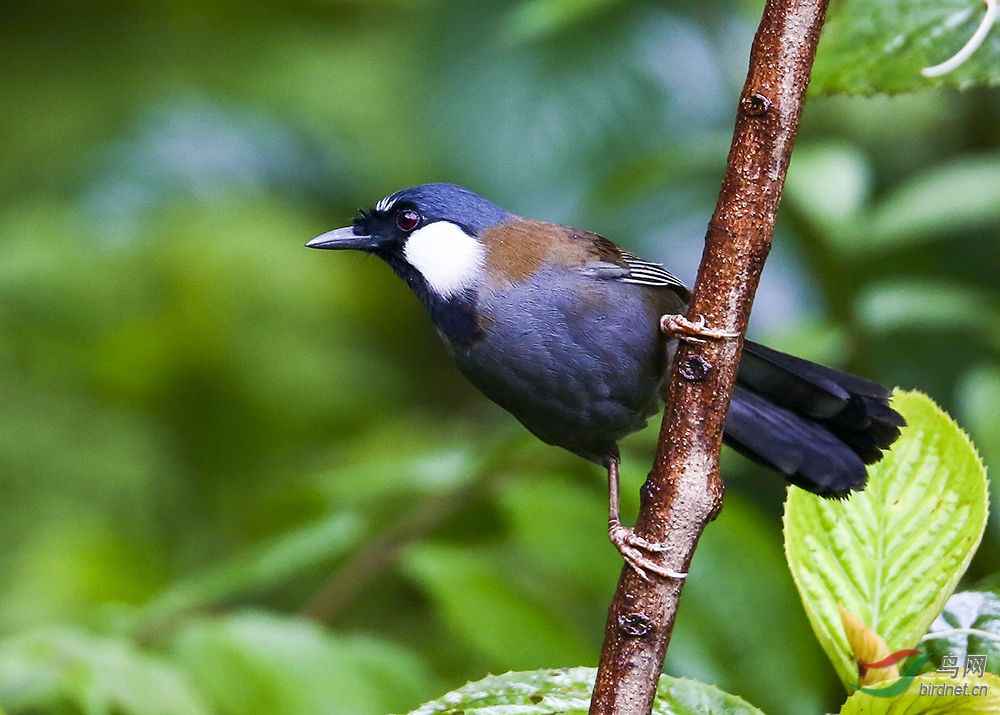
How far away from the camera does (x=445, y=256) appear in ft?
7.54

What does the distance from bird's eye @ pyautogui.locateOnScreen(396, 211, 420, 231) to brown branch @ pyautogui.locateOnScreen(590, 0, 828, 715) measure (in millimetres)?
1093

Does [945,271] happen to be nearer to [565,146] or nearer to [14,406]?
[565,146]

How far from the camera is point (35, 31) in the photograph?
6.21 metres

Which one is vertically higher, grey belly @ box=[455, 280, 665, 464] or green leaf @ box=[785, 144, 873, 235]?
green leaf @ box=[785, 144, 873, 235]

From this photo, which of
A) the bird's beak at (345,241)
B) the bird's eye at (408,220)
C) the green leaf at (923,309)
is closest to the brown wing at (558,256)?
the bird's eye at (408,220)

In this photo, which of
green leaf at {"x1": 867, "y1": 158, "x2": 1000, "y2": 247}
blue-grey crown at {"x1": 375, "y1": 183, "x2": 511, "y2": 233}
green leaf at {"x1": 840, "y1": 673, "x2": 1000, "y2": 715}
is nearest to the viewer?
green leaf at {"x1": 840, "y1": 673, "x2": 1000, "y2": 715}

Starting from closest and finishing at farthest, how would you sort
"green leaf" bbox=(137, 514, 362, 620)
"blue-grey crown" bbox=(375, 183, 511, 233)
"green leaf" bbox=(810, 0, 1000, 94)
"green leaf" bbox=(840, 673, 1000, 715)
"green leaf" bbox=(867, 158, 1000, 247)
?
"green leaf" bbox=(840, 673, 1000, 715) < "green leaf" bbox=(810, 0, 1000, 94) < "blue-grey crown" bbox=(375, 183, 511, 233) < "green leaf" bbox=(137, 514, 362, 620) < "green leaf" bbox=(867, 158, 1000, 247)

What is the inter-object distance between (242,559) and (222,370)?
2730 millimetres

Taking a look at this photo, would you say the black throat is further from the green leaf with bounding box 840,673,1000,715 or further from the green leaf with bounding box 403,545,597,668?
the green leaf with bounding box 840,673,1000,715

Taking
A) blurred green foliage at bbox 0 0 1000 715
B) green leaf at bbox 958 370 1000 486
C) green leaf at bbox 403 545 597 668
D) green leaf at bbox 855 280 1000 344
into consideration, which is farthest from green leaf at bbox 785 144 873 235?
green leaf at bbox 403 545 597 668

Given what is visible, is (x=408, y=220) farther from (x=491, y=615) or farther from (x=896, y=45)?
(x=896, y=45)

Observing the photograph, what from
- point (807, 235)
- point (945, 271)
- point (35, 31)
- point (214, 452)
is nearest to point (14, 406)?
point (214, 452)

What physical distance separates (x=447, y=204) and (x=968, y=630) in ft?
4.57

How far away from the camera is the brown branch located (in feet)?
4.29
